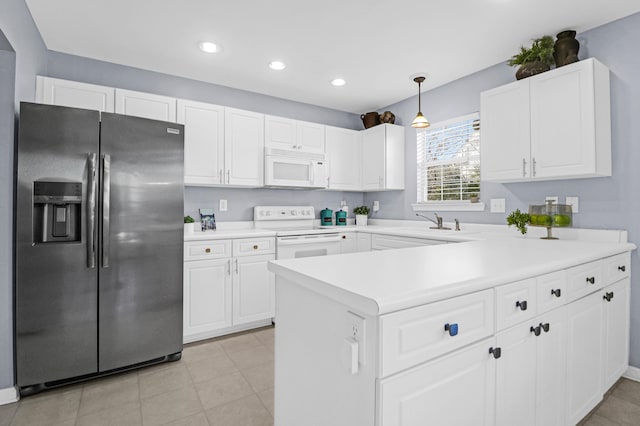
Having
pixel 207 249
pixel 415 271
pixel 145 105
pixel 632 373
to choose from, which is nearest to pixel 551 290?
pixel 415 271

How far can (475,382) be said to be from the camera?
1.09 metres

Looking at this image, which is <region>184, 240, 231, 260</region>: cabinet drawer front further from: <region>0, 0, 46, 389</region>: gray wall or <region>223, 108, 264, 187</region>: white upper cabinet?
<region>0, 0, 46, 389</region>: gray wall

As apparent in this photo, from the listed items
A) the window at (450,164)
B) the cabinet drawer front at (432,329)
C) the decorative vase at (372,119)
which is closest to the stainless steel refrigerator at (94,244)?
the cabinet drawer front at (432,329)

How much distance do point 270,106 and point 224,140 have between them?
91 centimetres

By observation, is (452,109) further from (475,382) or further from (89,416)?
(89,416)

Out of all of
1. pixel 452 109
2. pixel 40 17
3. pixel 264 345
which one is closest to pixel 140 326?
pixel 264 345

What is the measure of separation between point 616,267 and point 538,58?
164 centimetres

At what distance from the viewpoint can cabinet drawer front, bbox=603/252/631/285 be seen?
1895 mm

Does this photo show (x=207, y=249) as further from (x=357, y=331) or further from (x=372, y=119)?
(x=372, y=119)

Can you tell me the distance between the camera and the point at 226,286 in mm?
2949

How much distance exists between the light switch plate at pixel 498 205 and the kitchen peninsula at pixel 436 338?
1.33 meters

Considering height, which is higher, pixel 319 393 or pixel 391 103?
pixel 391 103

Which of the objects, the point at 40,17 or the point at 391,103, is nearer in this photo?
the point at 40,17

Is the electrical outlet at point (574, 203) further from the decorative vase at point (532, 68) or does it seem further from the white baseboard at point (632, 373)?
the white baseboard at point (632, 373)
